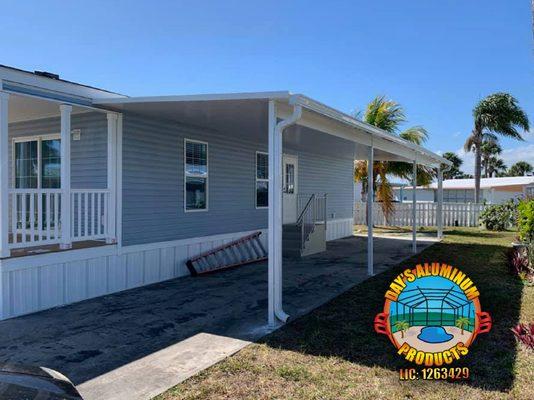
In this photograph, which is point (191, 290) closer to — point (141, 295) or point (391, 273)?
point (141, 295)

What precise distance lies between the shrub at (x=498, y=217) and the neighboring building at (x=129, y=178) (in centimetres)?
934

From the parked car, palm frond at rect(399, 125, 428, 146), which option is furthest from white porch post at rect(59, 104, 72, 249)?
palm frond at rect(399, 125, 428, 146)

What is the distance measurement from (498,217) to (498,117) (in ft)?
17.5

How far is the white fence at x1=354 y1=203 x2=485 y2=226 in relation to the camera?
19.5m

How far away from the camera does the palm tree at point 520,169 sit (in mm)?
56625

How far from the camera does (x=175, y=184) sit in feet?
26.9

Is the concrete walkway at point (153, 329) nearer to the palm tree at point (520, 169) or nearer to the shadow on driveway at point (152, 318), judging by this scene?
the shadow on driveway at point (152, 318)

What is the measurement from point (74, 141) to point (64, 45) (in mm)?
3908

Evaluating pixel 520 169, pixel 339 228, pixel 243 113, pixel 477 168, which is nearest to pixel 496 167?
pixel 520 169

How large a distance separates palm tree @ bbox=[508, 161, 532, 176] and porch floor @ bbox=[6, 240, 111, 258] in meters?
60.7

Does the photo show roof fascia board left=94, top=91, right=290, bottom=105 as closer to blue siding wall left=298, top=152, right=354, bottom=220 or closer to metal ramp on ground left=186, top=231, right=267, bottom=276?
metal ramp on ground left=186, top=231, right=267, bottom=276

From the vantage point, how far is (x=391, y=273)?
8500 mm

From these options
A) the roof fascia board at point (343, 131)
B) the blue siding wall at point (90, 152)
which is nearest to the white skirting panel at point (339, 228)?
the roof fascia board at point (343, 131)

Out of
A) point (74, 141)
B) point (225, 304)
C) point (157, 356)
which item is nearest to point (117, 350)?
point (157, 356)
